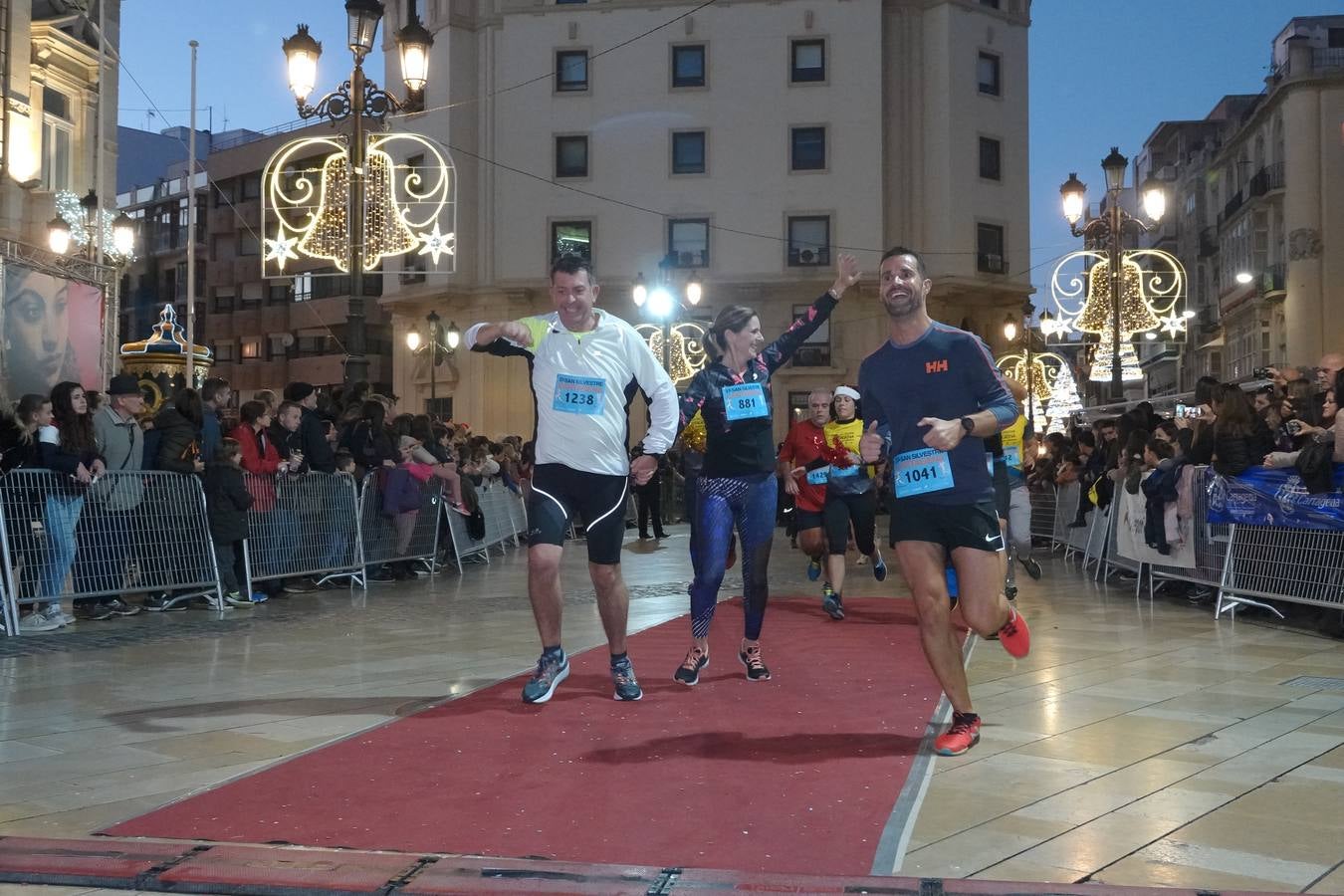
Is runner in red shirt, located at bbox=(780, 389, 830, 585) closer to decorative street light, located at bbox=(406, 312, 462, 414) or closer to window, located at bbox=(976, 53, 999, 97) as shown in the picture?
decorative street light, located at bbox=(406, 312, 462, 414)

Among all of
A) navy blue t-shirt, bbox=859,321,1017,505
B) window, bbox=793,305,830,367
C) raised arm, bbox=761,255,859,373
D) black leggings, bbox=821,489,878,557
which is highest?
window, bbox=793,305,830,367

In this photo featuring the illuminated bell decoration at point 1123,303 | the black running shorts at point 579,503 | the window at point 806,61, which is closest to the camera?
the black running shorts at point 579,503

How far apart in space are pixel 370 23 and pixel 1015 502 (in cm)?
757

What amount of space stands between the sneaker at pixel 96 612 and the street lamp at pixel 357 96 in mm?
3417

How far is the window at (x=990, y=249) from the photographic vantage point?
44.0m

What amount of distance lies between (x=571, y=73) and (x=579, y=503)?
39.6 meters

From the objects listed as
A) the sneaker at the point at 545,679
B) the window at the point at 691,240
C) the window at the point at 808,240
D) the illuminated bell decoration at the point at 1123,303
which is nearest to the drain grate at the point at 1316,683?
the sneaker at the point at 545,679

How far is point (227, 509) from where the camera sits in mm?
11938

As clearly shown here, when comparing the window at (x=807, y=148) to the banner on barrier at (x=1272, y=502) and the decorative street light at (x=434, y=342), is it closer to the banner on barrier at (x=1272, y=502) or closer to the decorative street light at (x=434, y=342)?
the decorative street light at (x=434, y=342)

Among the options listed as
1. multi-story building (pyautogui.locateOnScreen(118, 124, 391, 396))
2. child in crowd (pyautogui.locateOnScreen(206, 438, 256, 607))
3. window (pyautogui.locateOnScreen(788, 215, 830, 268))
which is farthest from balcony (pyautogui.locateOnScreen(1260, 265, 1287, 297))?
child in crowd (pyautogui.locateOnScreen(206, 438, 256, 607))

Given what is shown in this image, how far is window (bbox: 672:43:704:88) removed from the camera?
44.3m

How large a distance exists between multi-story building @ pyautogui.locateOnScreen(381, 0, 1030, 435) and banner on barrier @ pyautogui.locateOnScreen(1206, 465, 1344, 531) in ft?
106

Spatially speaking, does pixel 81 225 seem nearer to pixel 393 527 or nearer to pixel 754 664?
pixel 393 527

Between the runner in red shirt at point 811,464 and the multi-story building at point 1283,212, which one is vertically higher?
the multi-story building at point 1283,212
